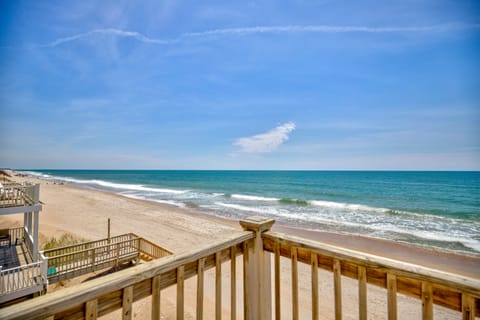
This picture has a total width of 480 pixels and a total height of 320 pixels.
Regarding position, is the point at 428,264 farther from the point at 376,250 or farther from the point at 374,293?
the point at 374,293

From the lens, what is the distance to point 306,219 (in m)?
16.9

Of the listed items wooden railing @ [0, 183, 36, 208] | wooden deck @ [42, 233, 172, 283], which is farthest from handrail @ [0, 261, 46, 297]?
wooden railing @ [0, 183, 36, 208]

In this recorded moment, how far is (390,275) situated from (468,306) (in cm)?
36

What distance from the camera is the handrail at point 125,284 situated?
36.7 inches

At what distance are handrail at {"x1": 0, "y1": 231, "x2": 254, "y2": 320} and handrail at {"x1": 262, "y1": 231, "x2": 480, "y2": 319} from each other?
55cm

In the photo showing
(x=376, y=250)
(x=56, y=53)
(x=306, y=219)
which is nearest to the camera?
(x=56, y=53)

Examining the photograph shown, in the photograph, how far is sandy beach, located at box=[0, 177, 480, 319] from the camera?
20.9ft

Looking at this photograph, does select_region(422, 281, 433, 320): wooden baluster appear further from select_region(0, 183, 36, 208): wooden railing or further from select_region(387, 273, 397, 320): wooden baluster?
select_region(0, 183, 36, 208): wooden railing

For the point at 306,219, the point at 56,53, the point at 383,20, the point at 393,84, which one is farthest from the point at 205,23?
the point at 393,84

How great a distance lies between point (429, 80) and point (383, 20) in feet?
31.7

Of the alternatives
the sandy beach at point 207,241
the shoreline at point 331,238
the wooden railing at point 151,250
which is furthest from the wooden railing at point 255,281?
the shoreline at point 331,238

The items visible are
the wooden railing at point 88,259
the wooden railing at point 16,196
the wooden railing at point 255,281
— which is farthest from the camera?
the wooden railing at point 16,196

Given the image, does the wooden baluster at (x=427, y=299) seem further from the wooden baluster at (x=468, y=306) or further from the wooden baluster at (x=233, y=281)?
the wooden baluster at (x=233, y=281)

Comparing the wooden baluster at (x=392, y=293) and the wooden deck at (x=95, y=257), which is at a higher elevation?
the wooden baluster at (x=392, y=293)
